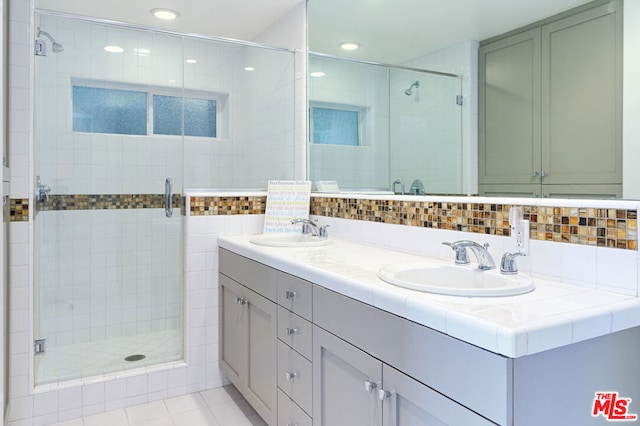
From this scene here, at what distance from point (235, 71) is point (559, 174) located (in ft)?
6.72

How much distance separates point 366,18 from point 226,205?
4.12ft

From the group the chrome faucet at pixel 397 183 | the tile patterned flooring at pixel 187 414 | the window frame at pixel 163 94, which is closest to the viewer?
the chrome faucet at pixel 397 183

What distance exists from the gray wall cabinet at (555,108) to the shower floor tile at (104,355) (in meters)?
1.95

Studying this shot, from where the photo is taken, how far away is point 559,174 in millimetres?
1406

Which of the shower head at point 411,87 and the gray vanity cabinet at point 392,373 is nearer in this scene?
the gray vanity cabinet at point 392,373

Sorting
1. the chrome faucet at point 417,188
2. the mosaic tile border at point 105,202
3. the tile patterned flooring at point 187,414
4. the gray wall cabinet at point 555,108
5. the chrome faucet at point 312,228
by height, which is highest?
the gray wall cabinet at point 555,108

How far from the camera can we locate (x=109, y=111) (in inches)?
100.0

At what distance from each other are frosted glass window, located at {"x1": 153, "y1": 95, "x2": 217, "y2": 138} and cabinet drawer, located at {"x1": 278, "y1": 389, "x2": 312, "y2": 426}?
1.59 m

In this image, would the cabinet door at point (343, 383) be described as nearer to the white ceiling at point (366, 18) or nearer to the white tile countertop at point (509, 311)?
the white tile countertop at point (509, 311)

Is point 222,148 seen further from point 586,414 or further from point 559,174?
point 586,414

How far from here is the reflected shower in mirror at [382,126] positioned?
184 centimetres

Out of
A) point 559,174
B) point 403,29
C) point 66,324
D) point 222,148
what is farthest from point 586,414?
point 66,324

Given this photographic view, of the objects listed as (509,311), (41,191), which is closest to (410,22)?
(509,311)

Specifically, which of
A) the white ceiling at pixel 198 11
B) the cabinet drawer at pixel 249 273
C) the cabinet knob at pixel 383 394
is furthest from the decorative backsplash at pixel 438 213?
the white ceiling at pixel 198 11
